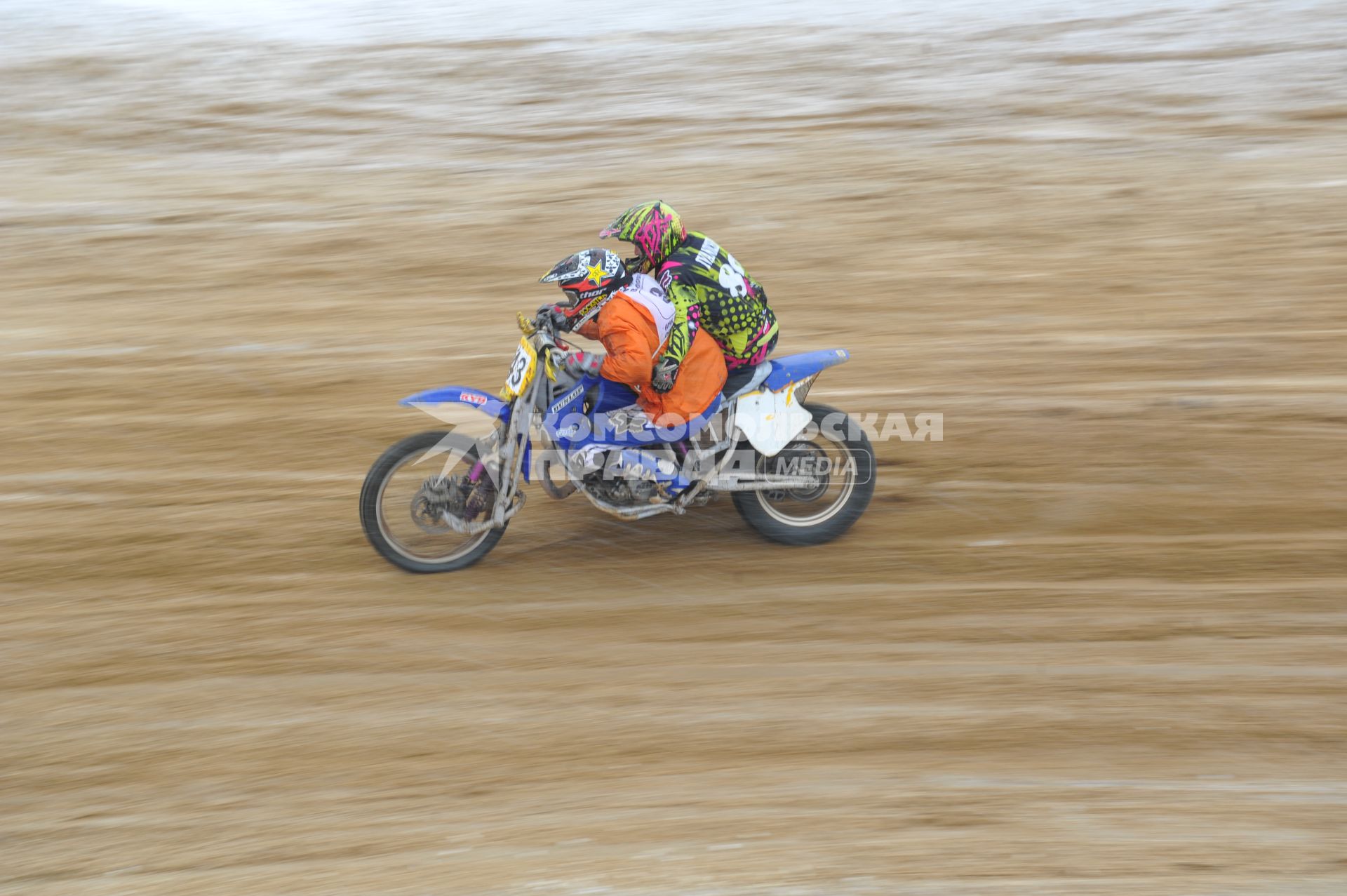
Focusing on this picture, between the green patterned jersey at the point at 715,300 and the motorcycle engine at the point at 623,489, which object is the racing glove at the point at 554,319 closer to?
the green patterned jersey at the point at 715,300

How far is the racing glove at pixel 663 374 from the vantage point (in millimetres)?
5379

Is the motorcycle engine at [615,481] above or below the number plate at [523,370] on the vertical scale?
below

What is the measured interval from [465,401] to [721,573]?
1.52 m

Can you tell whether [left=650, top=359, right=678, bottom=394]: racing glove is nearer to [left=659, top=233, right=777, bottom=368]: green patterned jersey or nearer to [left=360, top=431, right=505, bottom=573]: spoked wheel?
[left=659, top=233, right=777, bottom=368]: green patterned jersey

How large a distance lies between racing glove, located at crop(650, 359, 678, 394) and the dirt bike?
7.6 inches

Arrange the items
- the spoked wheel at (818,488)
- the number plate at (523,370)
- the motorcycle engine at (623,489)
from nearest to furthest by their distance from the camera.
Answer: the number plate at (523,370) < the motorcycle engine at (623,489) < the spoked wheel at (818,488)

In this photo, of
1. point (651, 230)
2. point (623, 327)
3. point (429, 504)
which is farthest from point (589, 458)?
point (651, 230)

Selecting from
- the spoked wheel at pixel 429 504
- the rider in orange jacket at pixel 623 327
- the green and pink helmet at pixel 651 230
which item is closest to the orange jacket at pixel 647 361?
the rider in orange jacket at pixel 623 327

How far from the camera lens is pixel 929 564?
18.8ft

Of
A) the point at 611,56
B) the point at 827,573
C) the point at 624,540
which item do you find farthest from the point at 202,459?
Answer: the point at 611,56

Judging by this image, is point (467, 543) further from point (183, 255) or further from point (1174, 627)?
point (183, 255)

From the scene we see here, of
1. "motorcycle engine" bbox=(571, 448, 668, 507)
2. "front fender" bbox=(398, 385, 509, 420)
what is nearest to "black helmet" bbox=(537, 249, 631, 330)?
"front fender" bbox=(398, 385, 509, 420)

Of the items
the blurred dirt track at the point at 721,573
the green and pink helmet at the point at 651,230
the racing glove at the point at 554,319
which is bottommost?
the blurred dirt track at the point at 721,573

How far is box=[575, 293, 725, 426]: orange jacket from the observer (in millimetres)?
5184
